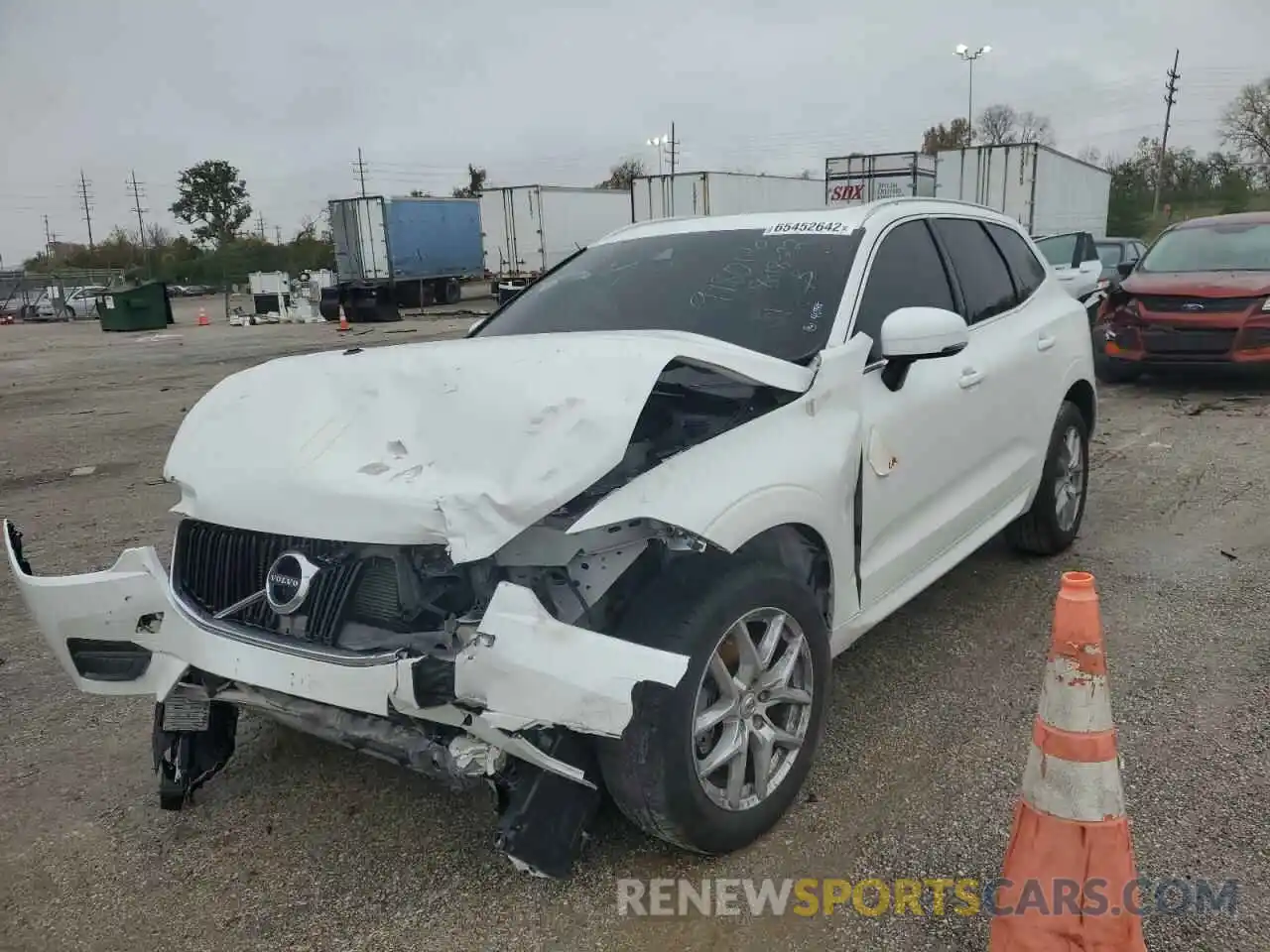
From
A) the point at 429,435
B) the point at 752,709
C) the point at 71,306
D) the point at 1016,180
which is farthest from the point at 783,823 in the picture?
the point at 71,306

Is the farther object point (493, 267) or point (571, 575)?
point (493, 267)

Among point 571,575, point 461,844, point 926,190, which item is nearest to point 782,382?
point 571,575

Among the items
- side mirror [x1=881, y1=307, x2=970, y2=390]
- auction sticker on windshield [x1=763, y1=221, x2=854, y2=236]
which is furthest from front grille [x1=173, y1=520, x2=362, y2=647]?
auction sticker on windshield [x1=763, y1=221, x2=854, y2=236]

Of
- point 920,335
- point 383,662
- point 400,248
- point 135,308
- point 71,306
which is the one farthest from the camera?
point 71,306

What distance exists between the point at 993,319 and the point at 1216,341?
6503 mm

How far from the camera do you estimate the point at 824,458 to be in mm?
3012

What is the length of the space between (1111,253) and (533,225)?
62.9ft

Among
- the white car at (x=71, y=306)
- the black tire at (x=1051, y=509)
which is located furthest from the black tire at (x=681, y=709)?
the white car at (x=71, y=306)

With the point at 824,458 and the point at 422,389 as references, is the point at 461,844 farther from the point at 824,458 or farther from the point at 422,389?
the point at 824,458

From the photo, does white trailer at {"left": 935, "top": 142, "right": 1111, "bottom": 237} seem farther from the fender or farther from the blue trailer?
the fender

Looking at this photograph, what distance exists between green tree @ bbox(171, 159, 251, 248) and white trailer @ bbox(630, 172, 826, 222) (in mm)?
53754

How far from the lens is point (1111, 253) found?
662 inches

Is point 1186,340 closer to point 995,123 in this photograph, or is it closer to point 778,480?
point 778,480

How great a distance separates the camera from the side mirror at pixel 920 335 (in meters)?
3.21
